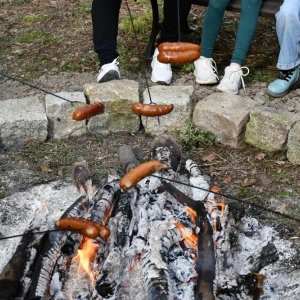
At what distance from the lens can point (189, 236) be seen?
2.59 meters

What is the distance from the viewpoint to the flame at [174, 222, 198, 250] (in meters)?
2.58

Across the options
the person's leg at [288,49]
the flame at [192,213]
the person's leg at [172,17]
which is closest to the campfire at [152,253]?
the flame at [192,213]

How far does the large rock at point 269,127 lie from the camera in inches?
134

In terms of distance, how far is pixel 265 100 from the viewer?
3904 millimetres

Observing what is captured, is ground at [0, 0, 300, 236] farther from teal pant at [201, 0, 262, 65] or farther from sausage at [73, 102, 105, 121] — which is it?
sausage at [73, 102, 105, 121]

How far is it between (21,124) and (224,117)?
139 centimetres

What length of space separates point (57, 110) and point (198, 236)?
1.57 m

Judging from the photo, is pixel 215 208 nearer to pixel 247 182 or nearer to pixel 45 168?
pixel 247 182

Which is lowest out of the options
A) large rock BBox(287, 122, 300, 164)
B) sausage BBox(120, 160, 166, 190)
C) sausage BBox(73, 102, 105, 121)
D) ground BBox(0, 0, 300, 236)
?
ground BBox(0, 0, 300, 236)

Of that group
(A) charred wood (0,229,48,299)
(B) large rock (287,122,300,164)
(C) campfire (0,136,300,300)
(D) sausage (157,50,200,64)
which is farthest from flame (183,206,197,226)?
(B) large rock (287,122,300,164)

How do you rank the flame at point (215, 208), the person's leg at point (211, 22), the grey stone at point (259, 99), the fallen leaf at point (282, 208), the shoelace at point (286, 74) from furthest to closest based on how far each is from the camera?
the person's leg at point (211, 22) < the shoelace at point (286, 74) < the grey stone at point (259, 99) < the fallen leaf at point (282, 208) < the flame at point (215, 208)

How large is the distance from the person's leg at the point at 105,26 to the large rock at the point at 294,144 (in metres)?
1.54

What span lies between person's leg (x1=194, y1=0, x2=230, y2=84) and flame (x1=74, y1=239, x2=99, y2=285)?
→ 1.98 m

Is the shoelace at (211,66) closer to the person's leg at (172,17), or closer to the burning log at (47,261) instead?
the person's leg at (172,17)
